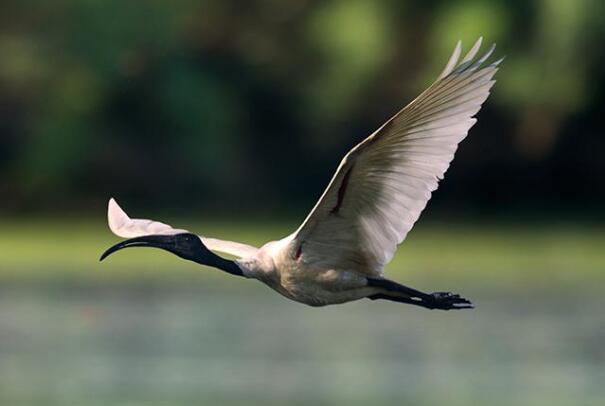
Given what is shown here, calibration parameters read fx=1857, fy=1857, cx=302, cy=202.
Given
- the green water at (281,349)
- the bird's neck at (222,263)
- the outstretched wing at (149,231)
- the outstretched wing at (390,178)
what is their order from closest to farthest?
the outstretched wing at (390,178) → the bird's neck at (222,263) → the outstretched wing at (149,231) → the green water at (281,349)

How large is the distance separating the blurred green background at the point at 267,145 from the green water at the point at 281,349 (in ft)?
0.18

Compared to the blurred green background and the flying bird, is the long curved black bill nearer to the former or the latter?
the flying bird

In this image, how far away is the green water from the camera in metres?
9.20

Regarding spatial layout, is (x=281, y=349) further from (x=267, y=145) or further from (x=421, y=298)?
(x=267, y=145)

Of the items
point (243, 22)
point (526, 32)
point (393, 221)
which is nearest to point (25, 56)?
point (243, 22)

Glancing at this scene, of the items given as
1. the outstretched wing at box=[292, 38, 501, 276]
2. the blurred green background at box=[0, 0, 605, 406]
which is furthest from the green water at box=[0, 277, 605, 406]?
the outstretched wing at box=[292, 38, 501, 276]

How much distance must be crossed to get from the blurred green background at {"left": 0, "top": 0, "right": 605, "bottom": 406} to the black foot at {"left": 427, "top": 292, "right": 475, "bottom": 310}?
21.0 feet

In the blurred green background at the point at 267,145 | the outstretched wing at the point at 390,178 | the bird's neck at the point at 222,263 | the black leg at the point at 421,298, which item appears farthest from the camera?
the blurred green background at the point at 267,145

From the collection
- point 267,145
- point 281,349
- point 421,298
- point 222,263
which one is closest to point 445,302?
point 421,298

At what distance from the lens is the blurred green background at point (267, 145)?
39.8 feet

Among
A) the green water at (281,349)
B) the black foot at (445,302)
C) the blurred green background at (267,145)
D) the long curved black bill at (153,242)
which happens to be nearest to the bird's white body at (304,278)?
the black foot at (445,302)

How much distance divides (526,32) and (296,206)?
2500mm

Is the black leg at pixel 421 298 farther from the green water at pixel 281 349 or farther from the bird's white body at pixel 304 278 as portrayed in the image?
the green water at pixel 281 349

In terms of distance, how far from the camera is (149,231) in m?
5.27
